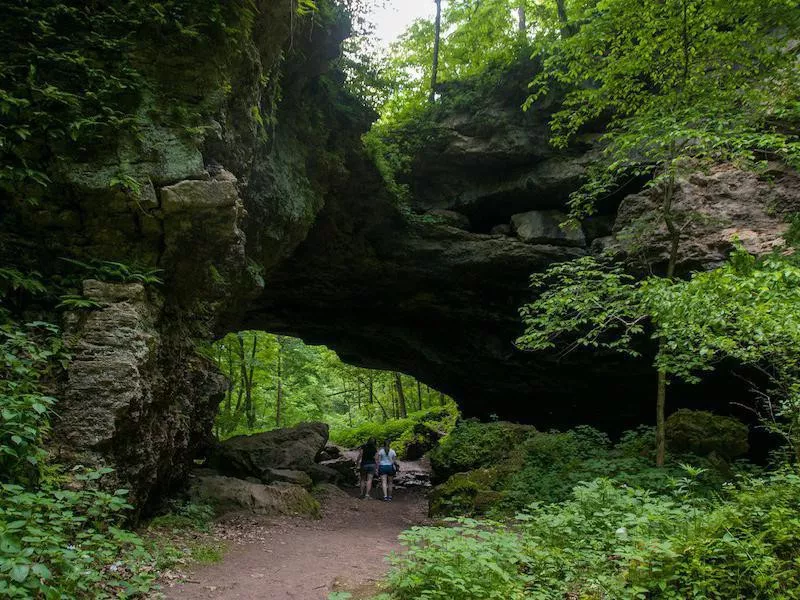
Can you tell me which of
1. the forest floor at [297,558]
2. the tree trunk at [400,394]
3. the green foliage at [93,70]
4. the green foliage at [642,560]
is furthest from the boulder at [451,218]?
the tree trunk at [400,394]

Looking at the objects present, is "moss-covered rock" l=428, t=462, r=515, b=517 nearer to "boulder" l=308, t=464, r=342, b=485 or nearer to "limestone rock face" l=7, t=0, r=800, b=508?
"limestone rock face" l=7, t=0, r=800, b=508

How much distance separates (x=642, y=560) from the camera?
3.82 metres

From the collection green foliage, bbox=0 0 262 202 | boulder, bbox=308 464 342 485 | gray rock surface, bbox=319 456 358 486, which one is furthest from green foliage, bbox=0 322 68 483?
gray rock surface, bbox=319 456 358 486

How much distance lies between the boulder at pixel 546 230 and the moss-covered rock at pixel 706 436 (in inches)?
211

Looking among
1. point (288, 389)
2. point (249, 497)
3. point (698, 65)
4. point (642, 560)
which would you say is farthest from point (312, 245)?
point (288, 389)

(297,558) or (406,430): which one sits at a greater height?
(297,558)

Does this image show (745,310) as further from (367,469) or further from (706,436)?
(367,469)

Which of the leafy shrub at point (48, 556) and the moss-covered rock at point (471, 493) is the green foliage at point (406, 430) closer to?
the moss-covered rock at point (471, 493)

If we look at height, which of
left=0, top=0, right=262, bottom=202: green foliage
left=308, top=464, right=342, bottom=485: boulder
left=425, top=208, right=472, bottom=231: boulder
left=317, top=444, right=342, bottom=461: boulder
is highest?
left=425, top=208, right=472, bottom=231: boulder

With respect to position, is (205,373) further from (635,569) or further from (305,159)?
(635,569)

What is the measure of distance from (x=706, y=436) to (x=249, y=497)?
8.83 metres

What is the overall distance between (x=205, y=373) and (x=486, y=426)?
8185mm

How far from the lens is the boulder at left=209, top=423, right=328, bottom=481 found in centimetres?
1111

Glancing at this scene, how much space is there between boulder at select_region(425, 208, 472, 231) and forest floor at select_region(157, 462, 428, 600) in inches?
318
